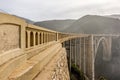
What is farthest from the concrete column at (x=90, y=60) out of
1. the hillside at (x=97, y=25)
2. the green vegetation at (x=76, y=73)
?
the hillside at (x=97, y=25)

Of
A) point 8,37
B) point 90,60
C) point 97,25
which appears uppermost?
point 97,25

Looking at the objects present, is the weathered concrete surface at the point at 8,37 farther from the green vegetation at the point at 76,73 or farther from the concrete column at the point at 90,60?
the concrete column at the point at 90,60

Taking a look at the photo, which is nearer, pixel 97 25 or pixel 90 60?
pixel 90 60

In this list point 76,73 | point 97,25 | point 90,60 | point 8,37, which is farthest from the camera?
point 97,25

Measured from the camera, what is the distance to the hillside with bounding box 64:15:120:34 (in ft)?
270

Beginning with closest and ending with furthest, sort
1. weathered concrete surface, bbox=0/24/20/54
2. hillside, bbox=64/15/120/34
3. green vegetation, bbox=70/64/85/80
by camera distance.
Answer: weathered concrete surface, bbox=0/24/20/54
green vegetation, bbox=70/64/85/80
hillside, bbox=64/15/120/34

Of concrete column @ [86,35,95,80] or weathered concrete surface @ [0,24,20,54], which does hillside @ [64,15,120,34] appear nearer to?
concrete column @ [86,35,95,80]

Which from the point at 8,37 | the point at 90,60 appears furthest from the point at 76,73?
the point at 8,37

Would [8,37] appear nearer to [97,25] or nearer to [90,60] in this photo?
[90,60]

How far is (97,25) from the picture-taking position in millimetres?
87375

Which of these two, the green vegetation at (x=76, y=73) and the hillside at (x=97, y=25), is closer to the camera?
the green vegetation at (x=76, y=73)

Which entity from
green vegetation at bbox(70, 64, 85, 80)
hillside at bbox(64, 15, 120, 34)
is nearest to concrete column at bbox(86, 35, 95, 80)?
green vegetation at bbox(70, 64, 85, 80)

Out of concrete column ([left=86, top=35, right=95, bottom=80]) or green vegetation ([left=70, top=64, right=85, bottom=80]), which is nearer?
green vegetation ([left=70, top=64, right=85, bottom=80])

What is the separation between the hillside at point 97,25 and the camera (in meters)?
82.2
